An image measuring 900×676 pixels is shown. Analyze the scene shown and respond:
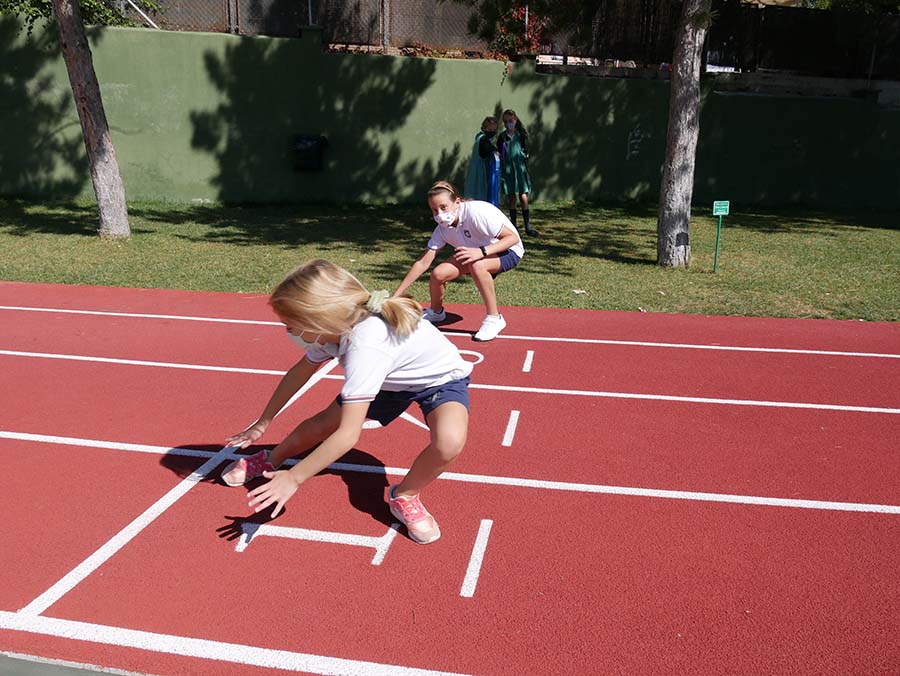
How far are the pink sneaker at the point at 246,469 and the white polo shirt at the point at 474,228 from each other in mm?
3193

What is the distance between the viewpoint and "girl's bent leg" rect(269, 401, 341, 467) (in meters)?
4.32

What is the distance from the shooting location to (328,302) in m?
3.43

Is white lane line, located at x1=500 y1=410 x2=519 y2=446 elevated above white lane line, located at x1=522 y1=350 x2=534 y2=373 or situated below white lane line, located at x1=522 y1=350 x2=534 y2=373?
below

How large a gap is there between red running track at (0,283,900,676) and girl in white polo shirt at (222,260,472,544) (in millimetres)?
414

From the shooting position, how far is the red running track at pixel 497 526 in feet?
10.6

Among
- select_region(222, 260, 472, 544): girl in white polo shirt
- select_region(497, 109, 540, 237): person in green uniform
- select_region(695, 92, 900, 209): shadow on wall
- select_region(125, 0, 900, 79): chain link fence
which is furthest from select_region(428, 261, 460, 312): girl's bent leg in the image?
select_region(695, 92, 900, 209): shadow on wall

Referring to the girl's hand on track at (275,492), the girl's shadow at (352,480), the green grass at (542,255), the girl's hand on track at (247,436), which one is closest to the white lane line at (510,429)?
the girl's shadow at (352,480)

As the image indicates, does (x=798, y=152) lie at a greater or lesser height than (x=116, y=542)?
greater

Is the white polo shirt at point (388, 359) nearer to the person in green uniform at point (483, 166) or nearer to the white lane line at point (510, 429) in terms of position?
the white lane line at point (510, 429)

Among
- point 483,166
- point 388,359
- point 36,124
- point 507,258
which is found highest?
point 36,124

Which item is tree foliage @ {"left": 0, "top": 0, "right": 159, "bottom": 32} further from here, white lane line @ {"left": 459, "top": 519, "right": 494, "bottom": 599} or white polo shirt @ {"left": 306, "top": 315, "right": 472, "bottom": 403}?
white lane line @ {"left": 459, "top": 519, "right": 494, "bottom": 599}

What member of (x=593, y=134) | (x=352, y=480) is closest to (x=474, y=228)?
(x=352, y=480)

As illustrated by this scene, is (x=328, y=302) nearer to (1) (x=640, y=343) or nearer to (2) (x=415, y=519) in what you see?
(2) (x=415, y=519)

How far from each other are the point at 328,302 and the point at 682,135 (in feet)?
28.1
